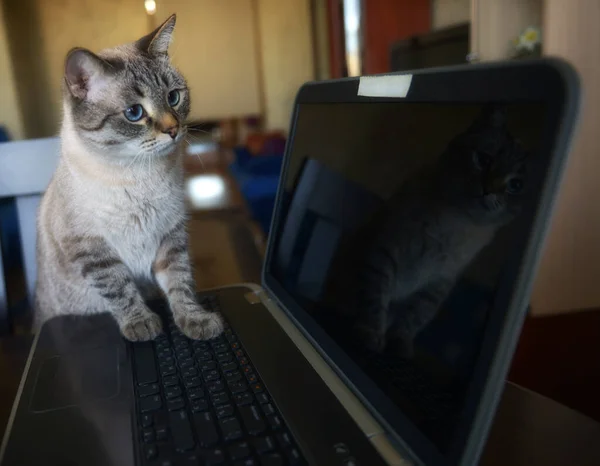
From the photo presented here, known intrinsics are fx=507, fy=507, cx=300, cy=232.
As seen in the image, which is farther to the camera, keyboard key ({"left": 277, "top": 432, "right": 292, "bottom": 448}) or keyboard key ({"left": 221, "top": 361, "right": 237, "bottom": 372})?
keyboard key ({"left": 221, "top": 361, "right": 237, "bottom": 372})

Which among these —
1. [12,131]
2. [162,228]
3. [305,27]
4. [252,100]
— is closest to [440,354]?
[162,228]

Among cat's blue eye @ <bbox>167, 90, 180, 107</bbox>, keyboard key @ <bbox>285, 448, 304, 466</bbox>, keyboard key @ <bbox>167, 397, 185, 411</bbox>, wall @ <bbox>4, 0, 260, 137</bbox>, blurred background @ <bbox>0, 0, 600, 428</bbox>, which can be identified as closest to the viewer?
keyboard key @ <bbox>285, 448, 304, 466</bbox>

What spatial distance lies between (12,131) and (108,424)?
374 cm

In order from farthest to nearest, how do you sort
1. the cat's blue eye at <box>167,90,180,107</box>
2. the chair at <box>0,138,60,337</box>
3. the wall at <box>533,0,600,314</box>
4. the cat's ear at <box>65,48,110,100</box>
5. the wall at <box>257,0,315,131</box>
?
1. the wall at <box>257,0,315,131</box>
2. the wall at <box>533,0,600,314</box>
3. the chair at <box>0,138,60,337</box>
4. the cat's blue eye at <box>167,90,180,107</box>
5. the cat's ear at <box>65,48,110,100</box>

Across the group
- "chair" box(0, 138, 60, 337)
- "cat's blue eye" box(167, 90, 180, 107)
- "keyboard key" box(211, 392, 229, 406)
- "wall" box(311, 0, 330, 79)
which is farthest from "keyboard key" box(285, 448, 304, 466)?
"wall" box(311, 0, 330, 79)

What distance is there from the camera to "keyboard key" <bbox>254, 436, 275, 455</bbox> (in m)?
0.46

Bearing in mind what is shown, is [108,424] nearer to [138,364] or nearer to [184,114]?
[138,364]

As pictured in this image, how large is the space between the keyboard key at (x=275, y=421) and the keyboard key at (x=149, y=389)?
151 millimetres

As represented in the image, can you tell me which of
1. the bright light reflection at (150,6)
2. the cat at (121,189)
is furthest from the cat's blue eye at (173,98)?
the bright light reflection at (150,6)

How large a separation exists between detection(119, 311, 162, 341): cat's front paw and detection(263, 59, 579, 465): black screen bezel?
15.2 inches

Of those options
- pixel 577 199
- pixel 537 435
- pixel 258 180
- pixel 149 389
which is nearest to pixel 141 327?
pixel 149 389

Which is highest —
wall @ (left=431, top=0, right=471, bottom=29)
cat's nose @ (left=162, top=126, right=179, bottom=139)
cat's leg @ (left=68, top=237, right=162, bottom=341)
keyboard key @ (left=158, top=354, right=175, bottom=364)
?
wall @ (left=431, top=0, right=471, bottom=29)

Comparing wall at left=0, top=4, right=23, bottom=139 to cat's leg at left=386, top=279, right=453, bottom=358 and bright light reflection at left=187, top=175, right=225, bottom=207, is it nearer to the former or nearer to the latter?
bright light reflection at left=187, top=175, right=225, bottom=207

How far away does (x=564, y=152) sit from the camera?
1.06ft
